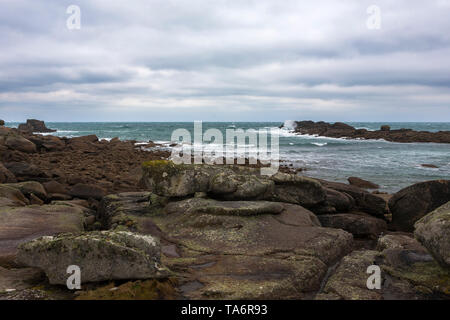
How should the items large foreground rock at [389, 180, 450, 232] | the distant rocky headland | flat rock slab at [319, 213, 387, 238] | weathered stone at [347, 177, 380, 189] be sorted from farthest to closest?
the distant rocky headland
weathered stone at [347, 177, 380, 189]
large foreground rock at [389, 180, 450, 232]
flat rock slab at [319, 213, 387, 238]

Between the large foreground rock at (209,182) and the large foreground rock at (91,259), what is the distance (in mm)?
4066

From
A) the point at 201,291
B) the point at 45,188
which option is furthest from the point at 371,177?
the point at 201,291

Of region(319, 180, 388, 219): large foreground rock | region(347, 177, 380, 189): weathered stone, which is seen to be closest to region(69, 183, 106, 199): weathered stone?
region(319, 180, 388, 219): large foreground rock

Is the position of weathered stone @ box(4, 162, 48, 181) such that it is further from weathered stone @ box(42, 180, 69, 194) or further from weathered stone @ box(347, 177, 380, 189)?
weathered stone @ box(347, 177, 380, 189)

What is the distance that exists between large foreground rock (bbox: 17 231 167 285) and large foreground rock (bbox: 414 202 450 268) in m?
3.77

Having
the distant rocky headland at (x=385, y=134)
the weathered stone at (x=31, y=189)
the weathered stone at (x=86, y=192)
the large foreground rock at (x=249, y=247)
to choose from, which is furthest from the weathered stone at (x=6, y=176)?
the distant rocky headland at (x=385, y=134)

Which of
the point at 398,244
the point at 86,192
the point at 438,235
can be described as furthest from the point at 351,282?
the point at 86,192

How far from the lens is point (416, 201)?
10.2 m

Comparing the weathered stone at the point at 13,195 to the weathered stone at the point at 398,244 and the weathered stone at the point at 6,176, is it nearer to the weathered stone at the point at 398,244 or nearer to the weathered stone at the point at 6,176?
the weathered stone at the point at 6,176

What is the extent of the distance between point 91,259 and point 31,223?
148 inches

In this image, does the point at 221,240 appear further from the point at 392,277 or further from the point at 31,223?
the point at 31,223

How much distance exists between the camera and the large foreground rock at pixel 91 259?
450cm

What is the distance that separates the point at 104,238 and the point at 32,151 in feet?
73.5

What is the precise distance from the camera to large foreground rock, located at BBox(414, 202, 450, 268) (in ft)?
16.0
